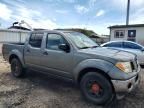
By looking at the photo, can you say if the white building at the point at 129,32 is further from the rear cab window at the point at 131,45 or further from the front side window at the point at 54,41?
the front side window at the point at 54,41

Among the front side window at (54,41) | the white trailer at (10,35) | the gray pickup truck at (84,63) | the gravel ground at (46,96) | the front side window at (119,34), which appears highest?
the front side window at (119,34)

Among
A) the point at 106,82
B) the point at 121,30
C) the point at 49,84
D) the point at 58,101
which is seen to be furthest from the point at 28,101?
the point at 121,30

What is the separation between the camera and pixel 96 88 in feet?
13.4

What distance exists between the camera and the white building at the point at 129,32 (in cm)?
1900

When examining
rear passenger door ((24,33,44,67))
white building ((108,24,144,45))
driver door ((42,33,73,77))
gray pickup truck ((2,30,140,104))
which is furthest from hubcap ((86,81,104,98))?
white building ((108,24,144,45))

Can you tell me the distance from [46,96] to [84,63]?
4.63 ft

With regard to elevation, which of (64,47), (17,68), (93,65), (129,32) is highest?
(129,32)

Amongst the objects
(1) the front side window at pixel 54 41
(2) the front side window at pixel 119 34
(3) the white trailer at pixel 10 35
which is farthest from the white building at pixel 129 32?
(1) the front side window at pixel 54 41

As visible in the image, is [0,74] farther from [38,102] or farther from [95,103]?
[95,103]

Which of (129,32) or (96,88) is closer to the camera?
(96,88)

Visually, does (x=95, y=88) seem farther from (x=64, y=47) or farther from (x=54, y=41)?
(x=54, y=41)

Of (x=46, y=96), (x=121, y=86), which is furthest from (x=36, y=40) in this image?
(x=121, y=86)

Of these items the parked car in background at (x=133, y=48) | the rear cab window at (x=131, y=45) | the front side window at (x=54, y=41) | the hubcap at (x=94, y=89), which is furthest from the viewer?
the rear cab window at (x=131, y=45)

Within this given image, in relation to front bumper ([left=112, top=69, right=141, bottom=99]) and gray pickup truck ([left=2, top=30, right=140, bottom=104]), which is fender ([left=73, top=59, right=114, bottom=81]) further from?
front bumper ([left=112, top=69, right=141, bottom=99])
